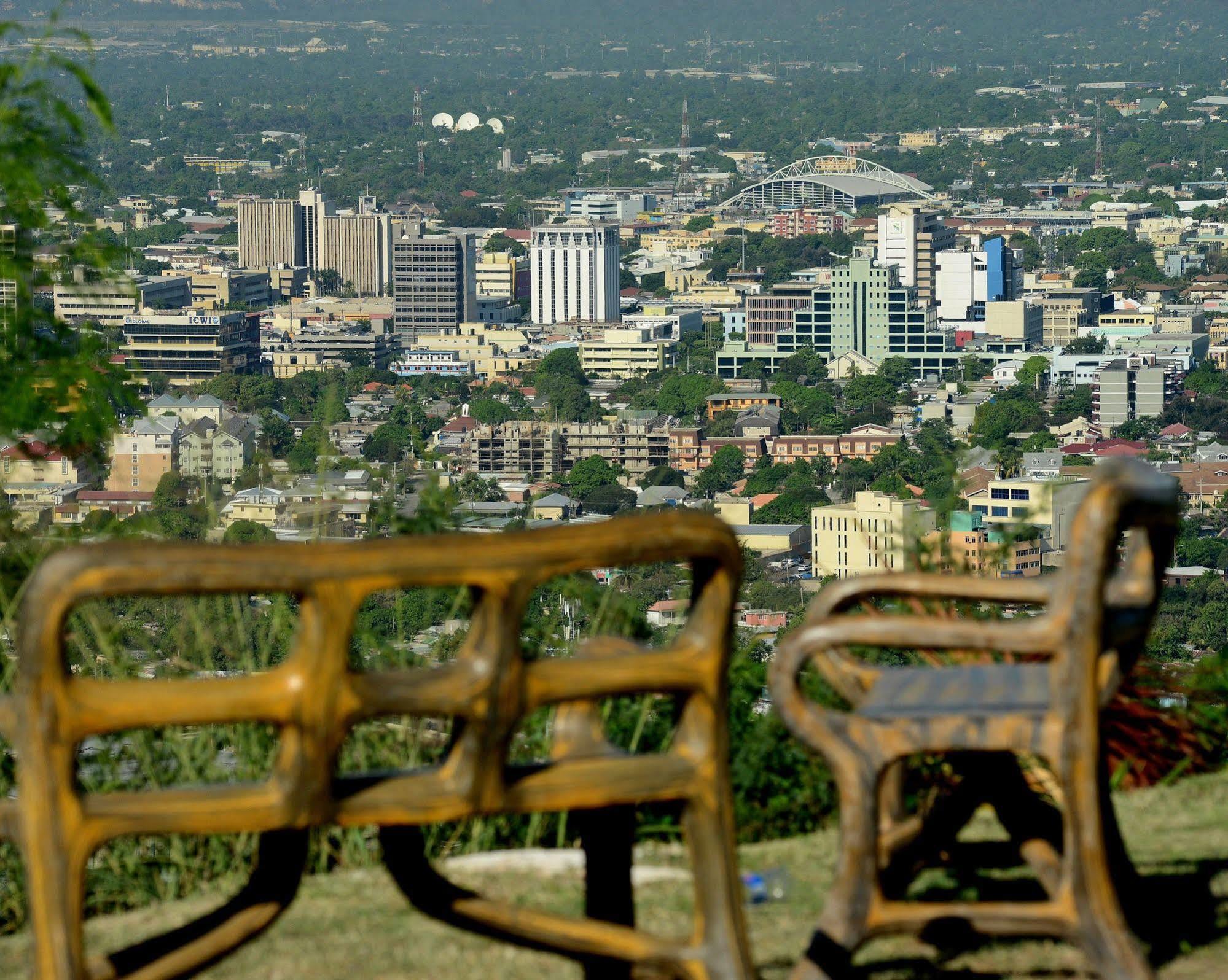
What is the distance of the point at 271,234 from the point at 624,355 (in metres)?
21.0

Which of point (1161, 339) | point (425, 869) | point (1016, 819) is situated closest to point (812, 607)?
point (1016, 819)

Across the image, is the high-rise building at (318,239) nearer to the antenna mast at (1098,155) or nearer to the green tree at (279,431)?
the antenna mast at (1098,155)

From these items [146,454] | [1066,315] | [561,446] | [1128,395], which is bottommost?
[561,446]

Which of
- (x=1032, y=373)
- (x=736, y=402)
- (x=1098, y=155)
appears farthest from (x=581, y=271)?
(x=1098, y=155)

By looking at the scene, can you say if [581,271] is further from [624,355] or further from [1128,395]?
[1128,395]

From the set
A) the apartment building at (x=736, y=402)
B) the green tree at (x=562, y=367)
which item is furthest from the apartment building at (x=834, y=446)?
the green tree at (x=562, y=367)

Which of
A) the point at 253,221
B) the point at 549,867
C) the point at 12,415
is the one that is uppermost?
the point at 253,221

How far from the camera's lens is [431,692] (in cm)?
125

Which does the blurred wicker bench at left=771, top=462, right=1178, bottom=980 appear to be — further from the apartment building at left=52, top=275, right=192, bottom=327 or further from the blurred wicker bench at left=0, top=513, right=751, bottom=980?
the apartment building at left=52, top=275, right=192, bottom=327

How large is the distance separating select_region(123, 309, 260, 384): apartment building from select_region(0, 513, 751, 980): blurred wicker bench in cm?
4319

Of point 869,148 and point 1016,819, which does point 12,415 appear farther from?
point 869,148

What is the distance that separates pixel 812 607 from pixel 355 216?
6091 centimetres

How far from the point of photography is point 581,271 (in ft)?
179

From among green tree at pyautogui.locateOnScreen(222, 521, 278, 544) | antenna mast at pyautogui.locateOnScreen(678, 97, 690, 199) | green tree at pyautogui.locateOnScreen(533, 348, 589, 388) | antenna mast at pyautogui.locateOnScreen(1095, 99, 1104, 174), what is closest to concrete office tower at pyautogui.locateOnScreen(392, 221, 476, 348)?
green tree at pyautogui.locateOnScreen(533, 348, 589, 388)
